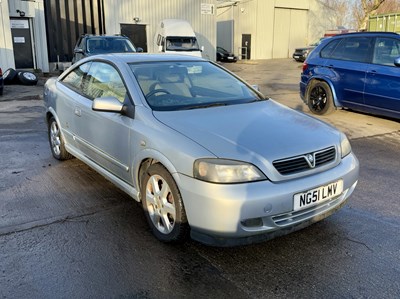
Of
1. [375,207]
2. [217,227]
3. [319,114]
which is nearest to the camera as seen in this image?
[217,227]

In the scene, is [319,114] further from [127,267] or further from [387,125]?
[127,267]

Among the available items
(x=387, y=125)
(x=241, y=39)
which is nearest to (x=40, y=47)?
(x=387, y=125)

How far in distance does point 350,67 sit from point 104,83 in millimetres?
5453

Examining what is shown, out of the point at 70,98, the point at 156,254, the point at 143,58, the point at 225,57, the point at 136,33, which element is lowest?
the point at 156,254

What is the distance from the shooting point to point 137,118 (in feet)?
11.5

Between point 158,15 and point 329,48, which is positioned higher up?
point 158,15

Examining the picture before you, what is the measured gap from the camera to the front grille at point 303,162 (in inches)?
113

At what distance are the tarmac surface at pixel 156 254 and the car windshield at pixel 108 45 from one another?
393 inches

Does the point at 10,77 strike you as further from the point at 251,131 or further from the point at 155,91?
the point at 251,131

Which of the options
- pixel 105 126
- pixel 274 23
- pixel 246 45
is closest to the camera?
pixel 105 126

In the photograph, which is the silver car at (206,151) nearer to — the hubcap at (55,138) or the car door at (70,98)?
the car door at (70,98)

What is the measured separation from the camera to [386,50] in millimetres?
7434

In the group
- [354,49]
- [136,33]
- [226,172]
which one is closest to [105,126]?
[226,172]

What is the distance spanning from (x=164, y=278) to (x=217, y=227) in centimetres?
53
